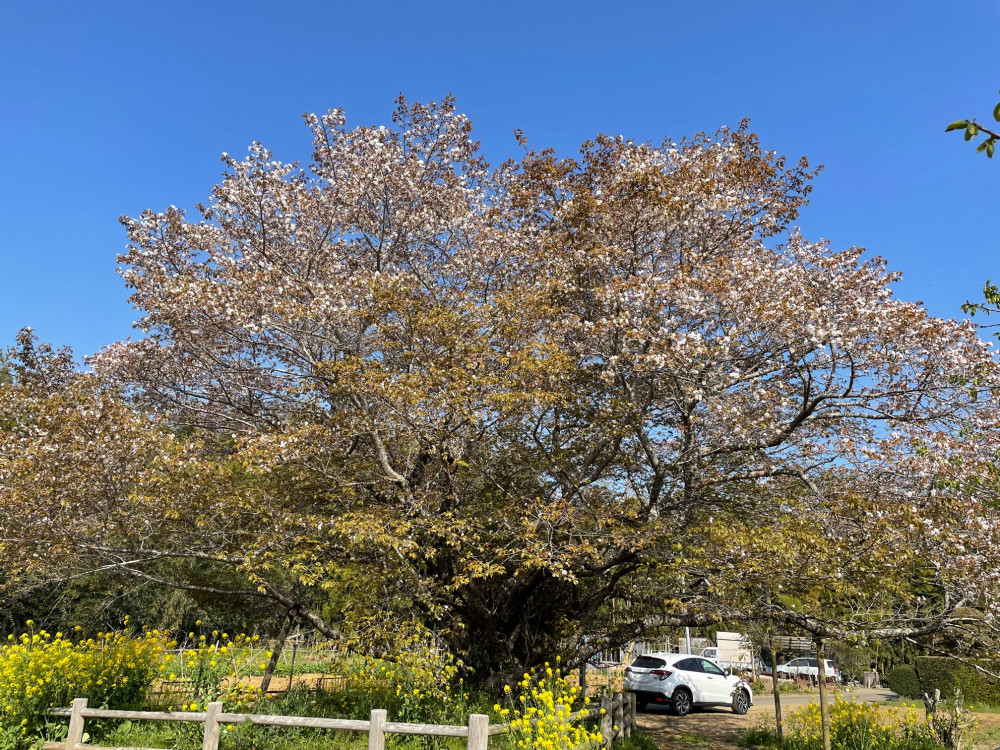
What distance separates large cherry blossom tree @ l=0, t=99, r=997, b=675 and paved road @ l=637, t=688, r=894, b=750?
3.12m

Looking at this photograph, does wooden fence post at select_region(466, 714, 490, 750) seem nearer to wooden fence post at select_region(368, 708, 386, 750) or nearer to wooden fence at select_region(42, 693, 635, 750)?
wooden fence at select_region(42, 693, 635, 750)

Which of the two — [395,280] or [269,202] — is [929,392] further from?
[269,202]

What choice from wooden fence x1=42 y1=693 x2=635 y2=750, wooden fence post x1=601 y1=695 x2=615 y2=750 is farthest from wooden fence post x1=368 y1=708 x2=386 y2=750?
wooden fence post x1=601 y1=695 x2=615 y2=750

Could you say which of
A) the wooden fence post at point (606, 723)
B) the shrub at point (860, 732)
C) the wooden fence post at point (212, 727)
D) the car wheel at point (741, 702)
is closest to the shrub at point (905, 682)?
the car wheel at point (741, 702)

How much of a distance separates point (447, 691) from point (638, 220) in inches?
296

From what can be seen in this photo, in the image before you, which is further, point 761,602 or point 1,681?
point 761,602

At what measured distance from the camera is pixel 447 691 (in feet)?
29.0

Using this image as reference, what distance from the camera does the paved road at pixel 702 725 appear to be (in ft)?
42.4

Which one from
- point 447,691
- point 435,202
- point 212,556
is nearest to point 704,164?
point 435,202

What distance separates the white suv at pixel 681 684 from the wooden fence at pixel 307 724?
8876 mm

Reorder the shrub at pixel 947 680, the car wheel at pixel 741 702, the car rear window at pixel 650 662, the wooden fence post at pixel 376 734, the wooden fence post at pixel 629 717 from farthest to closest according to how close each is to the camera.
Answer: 1. the car wheel at pixel 741 702
2. the car rear window at pixel 650 662
3. the shrub at pixel 947 680
4. the wooden fence post at pixel 629 717
5. the wooden fence post at pixel 376 734

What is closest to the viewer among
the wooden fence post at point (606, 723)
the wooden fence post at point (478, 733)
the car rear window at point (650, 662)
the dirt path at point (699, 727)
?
the wooden fence post at point (478, 733)

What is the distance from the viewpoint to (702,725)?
50.9 feet

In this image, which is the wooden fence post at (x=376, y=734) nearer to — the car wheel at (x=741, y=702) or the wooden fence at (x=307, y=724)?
the wooden fence at (x=307, y=724)
